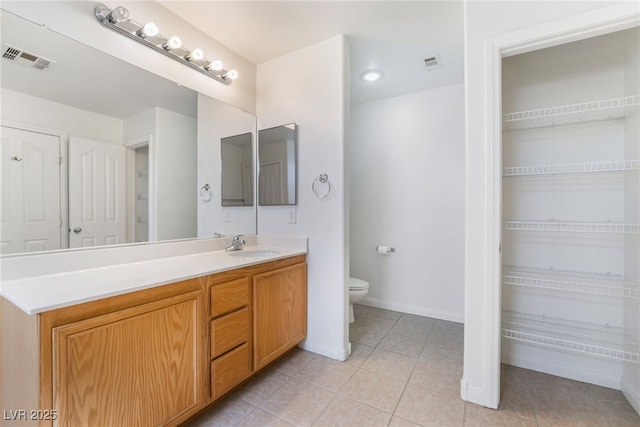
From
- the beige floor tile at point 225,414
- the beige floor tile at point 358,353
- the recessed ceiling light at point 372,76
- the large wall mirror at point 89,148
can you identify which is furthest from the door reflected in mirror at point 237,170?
the beige floor tile at point 358,353

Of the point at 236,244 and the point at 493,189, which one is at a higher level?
the point at 493,189

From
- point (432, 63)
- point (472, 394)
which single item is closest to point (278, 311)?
point (472, 394)

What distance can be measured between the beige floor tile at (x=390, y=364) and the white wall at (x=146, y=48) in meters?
2.21

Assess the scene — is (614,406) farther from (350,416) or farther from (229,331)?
(229,331)

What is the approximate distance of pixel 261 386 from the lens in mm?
1704

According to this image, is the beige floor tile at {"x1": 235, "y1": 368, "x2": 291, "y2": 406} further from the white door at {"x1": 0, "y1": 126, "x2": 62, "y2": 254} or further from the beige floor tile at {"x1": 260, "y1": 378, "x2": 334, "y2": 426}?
the white door at {"x1": 0, "y1": 126, "x2": 62, "y2": 254}

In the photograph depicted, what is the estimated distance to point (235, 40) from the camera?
2025 millimetres

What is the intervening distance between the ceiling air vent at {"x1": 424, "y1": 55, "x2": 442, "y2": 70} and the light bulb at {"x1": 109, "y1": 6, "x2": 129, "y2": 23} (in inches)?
82.0

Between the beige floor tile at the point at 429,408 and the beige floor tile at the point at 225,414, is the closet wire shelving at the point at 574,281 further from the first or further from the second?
the beige floor tile at the point at 225,414

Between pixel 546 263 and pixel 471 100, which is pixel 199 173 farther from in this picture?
pixel 546 263

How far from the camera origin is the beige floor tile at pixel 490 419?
1.40 metres

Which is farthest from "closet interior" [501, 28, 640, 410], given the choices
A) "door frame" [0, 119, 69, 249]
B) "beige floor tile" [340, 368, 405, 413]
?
"door frame" [0, 119, 69, 249]

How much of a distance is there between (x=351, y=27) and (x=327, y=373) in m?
2.37

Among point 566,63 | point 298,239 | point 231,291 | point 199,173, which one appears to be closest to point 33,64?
point 199,173
